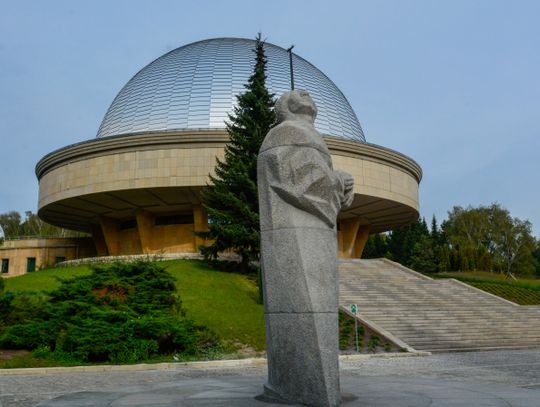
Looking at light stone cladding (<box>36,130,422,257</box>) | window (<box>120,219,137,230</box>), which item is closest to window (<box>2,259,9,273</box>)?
light stone cladding (<box>36,130,422,257</box>)

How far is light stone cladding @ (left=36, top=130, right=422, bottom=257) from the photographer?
106 ft

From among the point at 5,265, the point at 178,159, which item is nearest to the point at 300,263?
the point at 178,159

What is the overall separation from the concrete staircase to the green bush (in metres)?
6.84

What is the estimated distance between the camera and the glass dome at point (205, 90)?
3678 cm

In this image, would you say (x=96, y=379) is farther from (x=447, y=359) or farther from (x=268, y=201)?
(x=447, y=359)

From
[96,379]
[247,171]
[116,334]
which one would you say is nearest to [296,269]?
[96,379]

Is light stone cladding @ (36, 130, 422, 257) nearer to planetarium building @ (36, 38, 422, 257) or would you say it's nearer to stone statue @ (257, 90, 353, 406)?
planetarium building @ (36, 38, 422, 257)

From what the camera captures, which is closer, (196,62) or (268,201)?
(268,201)

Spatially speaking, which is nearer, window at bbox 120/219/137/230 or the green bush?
the green bush

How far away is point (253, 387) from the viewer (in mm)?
6633

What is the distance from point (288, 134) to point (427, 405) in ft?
9.93

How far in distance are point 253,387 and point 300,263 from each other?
77.2 inches

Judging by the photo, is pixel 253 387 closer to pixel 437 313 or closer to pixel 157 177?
pixel 437 313

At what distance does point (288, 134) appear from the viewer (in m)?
6.02
